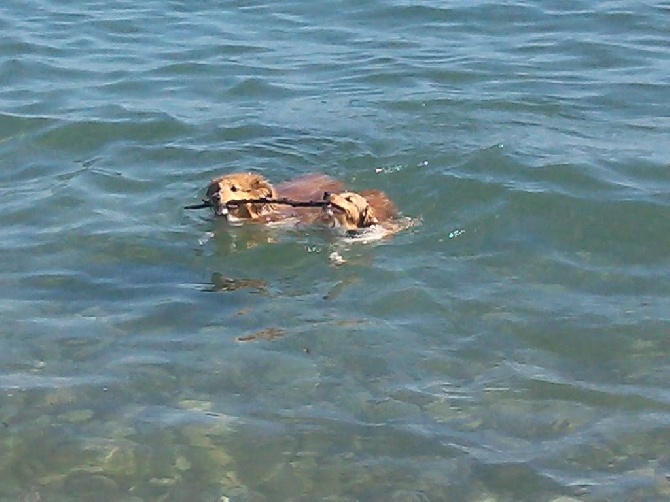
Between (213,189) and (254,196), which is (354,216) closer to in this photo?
(254,196)

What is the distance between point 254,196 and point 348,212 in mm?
720

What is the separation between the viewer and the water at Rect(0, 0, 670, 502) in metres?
6.21

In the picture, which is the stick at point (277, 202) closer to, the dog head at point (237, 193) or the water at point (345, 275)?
the dog head at point (237, 193)

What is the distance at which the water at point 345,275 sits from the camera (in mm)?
6215

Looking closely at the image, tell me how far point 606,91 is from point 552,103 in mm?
710

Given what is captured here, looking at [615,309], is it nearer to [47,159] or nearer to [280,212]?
[280,212]

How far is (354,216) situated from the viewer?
883 cm

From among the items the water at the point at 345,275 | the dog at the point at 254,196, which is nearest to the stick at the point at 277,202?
the dog at the point at 254,196

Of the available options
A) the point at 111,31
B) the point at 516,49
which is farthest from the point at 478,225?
the point at 111,31

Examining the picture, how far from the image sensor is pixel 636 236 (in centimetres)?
886

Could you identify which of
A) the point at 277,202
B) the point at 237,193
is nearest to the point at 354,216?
the point at 277,202

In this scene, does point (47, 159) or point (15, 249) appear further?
point (47, 159)

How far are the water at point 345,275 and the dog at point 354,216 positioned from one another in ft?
0.50

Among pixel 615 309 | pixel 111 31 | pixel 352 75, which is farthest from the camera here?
pixel 111 31
